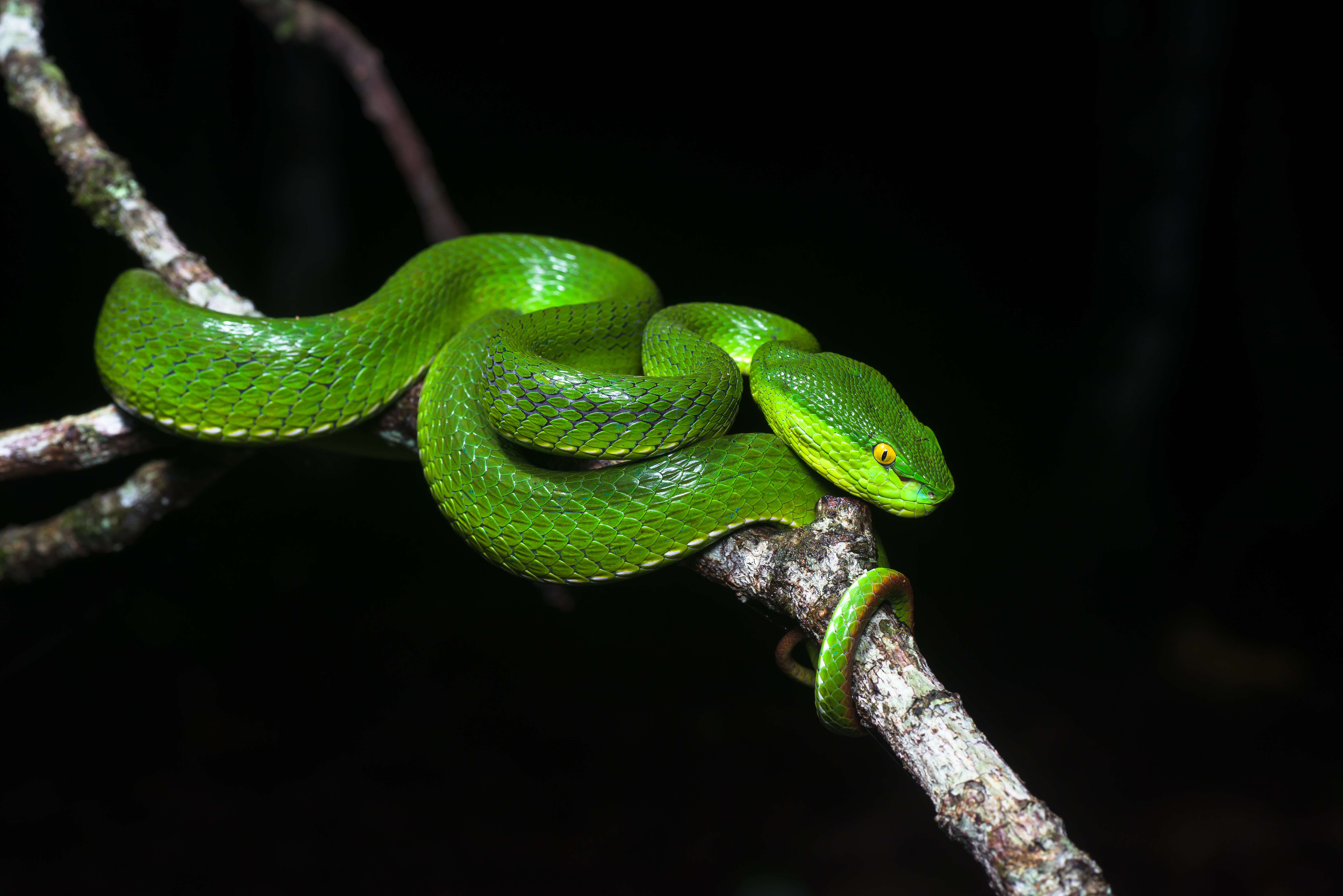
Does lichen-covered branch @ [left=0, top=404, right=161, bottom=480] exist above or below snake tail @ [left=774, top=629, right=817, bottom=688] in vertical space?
above

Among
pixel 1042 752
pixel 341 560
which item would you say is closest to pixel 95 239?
pixel 341 560

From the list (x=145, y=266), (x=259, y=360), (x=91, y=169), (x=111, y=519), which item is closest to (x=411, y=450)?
(x=259, y=360)

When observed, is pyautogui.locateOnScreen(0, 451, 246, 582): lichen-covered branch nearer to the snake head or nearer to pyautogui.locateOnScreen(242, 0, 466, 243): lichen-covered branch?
pyautogui.locateOnScreen(242, 0, 466, 243): lichen-covered branch

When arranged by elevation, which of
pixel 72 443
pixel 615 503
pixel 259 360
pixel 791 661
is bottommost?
pixel 791 661

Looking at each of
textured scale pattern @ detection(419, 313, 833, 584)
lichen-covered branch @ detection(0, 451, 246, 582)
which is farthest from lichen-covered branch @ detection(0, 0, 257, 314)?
textured scale pattern @ detection(419, 313, 833, 584)

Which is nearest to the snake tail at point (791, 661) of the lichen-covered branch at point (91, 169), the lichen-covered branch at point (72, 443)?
the lichen-covered branch at point (91, 169)

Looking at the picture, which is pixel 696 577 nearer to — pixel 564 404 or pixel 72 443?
pixel 564 404

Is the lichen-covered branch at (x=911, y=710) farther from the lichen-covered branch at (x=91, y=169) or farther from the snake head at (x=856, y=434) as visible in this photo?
the lichen-covered branch at (x=91, y=169)
